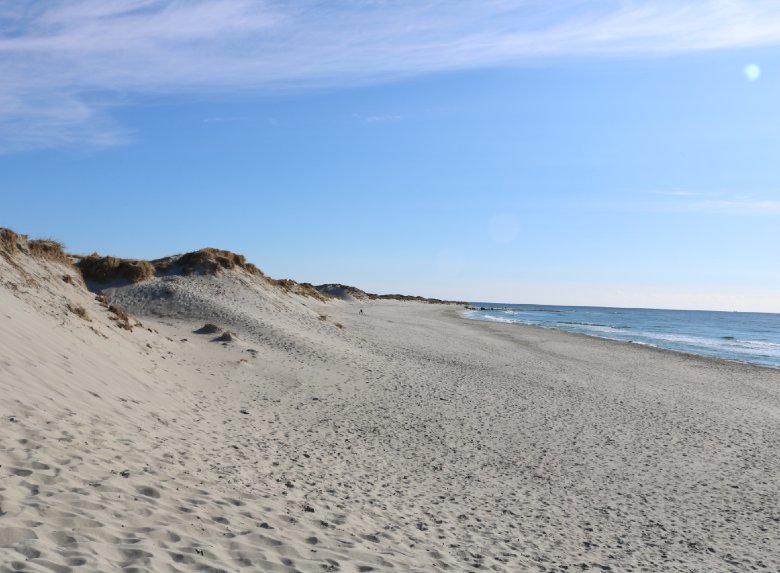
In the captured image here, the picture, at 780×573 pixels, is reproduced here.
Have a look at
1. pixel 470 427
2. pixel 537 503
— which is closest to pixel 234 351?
pixel 470 427

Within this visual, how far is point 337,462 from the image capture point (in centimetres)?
1063

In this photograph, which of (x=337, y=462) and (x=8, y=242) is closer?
(x=337, y=462)

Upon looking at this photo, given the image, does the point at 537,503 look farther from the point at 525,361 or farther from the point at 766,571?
the point at 525,361

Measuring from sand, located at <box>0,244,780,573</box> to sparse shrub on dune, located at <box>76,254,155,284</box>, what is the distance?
10570 mm

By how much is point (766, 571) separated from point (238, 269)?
112ft

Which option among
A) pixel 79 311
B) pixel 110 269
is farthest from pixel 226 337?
pixel 110 269

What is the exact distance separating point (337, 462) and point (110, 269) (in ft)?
86.0

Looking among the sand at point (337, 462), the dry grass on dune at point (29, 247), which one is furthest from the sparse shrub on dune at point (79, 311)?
the dry grass on dune at point (29, 247)

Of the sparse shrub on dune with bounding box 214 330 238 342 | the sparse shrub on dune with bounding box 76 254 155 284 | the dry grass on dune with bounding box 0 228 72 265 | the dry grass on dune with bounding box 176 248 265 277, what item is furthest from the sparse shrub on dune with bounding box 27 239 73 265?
the dry grass on dune with bounding box 176 248 265 277

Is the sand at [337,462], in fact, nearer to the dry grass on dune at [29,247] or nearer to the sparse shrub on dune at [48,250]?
the dry grass on dune at [29,247]

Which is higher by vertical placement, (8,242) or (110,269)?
(8,242)

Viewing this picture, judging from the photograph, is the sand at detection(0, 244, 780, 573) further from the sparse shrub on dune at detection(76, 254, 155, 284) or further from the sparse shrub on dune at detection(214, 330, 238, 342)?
the sparse shrub on dune at detection(76, 254, 155, 284)

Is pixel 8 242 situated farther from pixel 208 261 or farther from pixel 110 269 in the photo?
pixel 208 261

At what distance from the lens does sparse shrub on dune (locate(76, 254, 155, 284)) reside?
31422 mm
